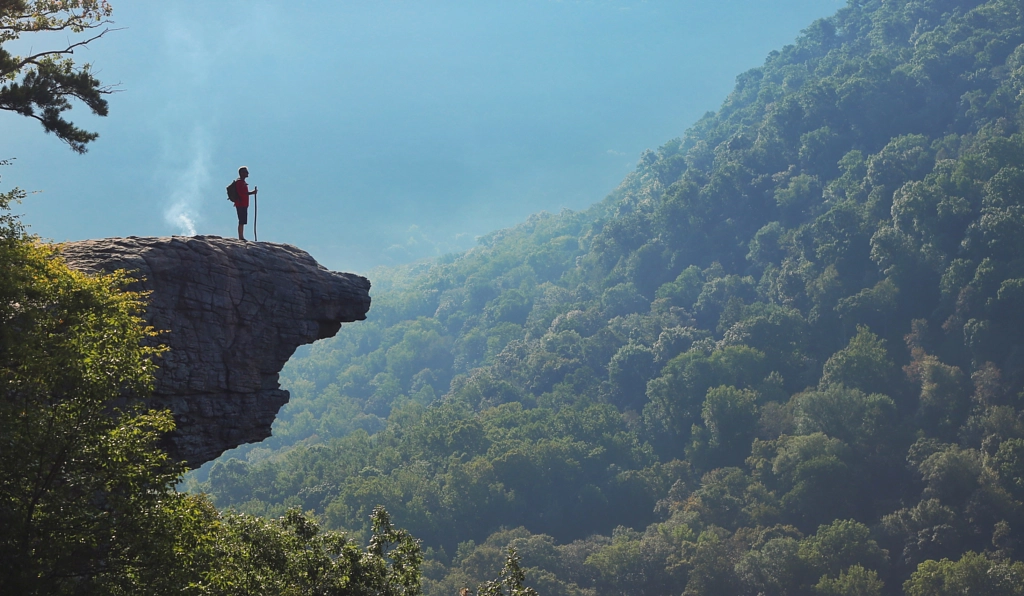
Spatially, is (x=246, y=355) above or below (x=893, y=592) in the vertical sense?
above

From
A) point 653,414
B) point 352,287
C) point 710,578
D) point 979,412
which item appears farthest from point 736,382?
point 352,287

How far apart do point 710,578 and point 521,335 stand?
10682cm

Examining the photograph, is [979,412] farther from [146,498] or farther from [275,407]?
[146,498]

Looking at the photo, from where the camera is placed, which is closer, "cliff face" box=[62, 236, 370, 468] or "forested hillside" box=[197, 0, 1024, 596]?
"cliff face" box=[62, 236, 370, 468]

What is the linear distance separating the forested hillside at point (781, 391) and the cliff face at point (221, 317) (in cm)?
5893

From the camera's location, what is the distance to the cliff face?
70.1 feet

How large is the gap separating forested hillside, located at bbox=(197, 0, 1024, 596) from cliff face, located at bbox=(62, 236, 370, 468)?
58.9 meters

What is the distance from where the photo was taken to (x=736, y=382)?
11244 centimetres

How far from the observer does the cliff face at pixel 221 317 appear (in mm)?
21375

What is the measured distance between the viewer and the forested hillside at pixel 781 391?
261 feet

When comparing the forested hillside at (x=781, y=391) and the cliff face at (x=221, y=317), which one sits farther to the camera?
the forested hillside at (x=781, y=391)

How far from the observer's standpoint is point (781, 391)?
357ft

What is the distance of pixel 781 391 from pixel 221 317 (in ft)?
315

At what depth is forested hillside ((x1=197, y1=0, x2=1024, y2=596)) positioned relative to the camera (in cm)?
7969
